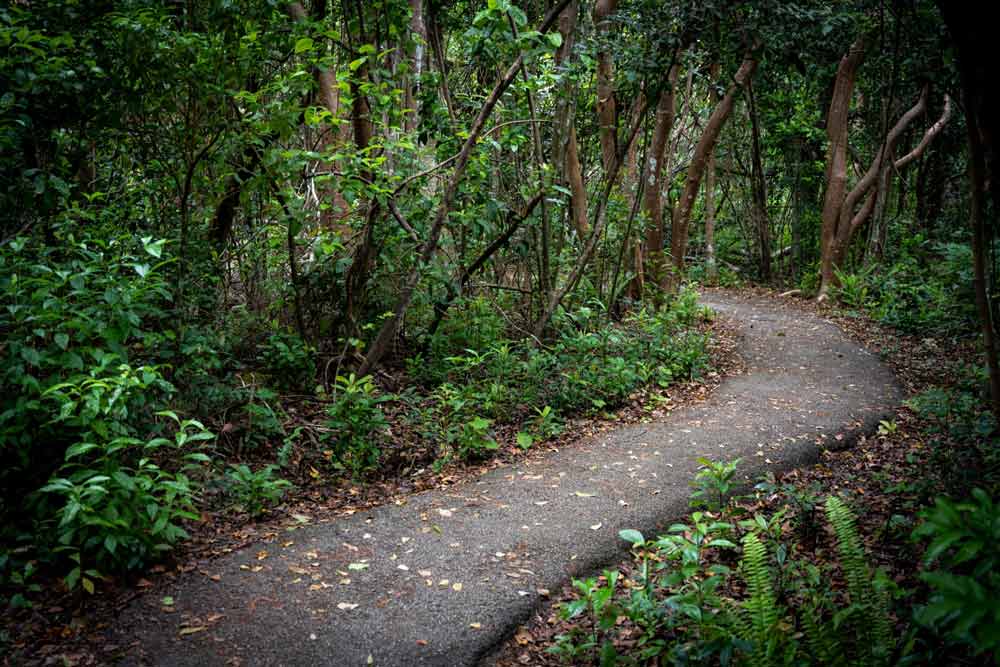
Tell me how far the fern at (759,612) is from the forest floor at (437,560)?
43.2 inches

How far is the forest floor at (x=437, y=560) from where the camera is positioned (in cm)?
354

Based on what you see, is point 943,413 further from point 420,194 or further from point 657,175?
point 657,175

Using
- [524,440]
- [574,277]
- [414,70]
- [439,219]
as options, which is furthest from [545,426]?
[414,70]

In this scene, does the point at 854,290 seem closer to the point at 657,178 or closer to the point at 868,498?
the point at 657,178

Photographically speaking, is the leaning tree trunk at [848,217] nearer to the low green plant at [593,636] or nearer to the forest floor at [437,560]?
the forest floor at [437,560]

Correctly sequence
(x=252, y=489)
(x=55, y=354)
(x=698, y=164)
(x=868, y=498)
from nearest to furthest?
(x=55, y=354) < (x=252, y=489) < (x=868, y=498) < (x=698, y=164)

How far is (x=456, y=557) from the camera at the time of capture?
4.49 meters

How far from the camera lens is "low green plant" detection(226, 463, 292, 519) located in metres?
4.94

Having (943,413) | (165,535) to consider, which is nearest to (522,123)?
(943,413)

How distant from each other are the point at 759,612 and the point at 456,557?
1961 millimetres

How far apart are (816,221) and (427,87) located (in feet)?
44.8

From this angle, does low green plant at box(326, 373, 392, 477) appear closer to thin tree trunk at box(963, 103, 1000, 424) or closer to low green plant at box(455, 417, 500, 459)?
low green plant at box(455, 417, 500, 459)

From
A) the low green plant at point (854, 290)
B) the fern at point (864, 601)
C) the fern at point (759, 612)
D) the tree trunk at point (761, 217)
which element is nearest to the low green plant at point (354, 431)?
the fern at point (759, 612)

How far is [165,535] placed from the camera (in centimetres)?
392
